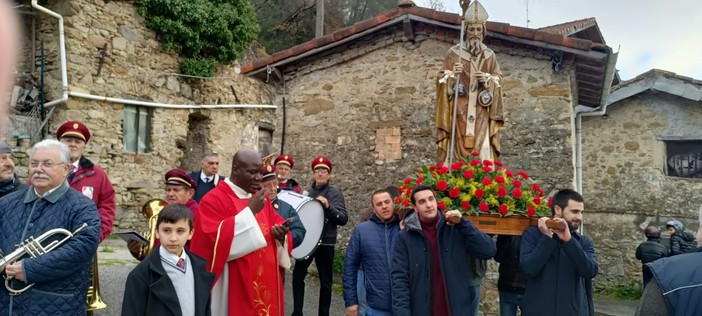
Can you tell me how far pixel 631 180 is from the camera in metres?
11.5

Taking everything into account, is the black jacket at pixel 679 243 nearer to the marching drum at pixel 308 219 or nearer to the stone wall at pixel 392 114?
the stone wall at pixel 392 114

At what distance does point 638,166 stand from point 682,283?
10.5 meters

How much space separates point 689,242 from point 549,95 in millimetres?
3470

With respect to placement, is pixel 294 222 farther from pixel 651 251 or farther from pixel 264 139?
pixel 264 139

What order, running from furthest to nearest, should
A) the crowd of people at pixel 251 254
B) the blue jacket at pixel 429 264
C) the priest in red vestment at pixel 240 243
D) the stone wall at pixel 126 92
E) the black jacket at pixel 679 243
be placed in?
the stone wall at pixel 126 92 → the black jacket at pixel 679 243 → the blue jacket at pixel 429 264 → the priest in red vestment at pixel 240 243 → the crowd of people at pixel 251 254

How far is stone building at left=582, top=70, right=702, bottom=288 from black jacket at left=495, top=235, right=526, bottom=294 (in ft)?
26.1

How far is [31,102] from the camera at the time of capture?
1011cm

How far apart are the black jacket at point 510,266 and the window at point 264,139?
11.4 metres

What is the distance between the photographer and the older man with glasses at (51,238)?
3254 millimetres

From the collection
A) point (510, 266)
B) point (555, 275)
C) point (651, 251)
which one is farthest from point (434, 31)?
point (555, 275)

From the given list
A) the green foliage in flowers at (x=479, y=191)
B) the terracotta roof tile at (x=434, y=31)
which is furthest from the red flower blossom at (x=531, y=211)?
the terracotta roof tile at (x=434, y=31)

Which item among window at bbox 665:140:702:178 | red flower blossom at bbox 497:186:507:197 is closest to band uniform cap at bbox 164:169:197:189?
red flower blossom at bbox 497:186:507:197

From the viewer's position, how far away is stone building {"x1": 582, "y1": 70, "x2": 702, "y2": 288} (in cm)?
1103

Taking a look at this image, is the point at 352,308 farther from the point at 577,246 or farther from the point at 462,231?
the point at 577,246
